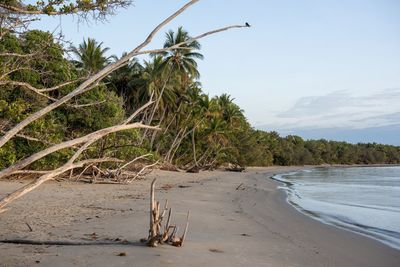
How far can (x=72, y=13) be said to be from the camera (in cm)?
441

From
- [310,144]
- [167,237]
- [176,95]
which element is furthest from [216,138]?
[310,144]

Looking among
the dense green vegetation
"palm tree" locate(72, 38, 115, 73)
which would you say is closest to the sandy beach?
the dense green vegetation

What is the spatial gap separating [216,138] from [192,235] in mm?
37077

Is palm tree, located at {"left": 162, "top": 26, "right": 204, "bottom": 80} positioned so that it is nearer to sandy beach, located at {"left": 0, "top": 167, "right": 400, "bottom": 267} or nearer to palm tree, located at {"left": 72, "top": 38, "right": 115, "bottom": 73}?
palm tree, located at {"left": 72, "top": 38, "right": 115, "bottom": 73}

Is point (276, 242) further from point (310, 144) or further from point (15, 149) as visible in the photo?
point (310, 144)

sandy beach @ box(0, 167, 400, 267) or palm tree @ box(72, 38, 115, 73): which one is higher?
palm tree @ box(72, 38, 115, 73)

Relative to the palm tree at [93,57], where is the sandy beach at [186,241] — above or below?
below

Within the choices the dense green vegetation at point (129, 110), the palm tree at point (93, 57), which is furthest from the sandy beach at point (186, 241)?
the palm tree at point (93, 57)

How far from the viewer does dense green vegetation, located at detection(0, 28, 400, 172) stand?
295 inches

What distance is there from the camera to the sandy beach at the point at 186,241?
4.67 m

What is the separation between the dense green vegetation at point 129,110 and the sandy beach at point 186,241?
1455mm

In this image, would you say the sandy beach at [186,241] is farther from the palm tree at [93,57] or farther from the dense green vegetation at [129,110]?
the palm tree at [93,57]

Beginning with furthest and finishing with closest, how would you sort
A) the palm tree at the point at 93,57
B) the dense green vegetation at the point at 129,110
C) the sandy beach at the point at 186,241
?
the palm tree at the point at 93,57 → the dense green vegetation at the point at 129,110 → the sandy beach at the point at 186,241

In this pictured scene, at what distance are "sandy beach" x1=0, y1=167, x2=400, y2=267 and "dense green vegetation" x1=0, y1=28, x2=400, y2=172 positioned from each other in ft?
4.77
